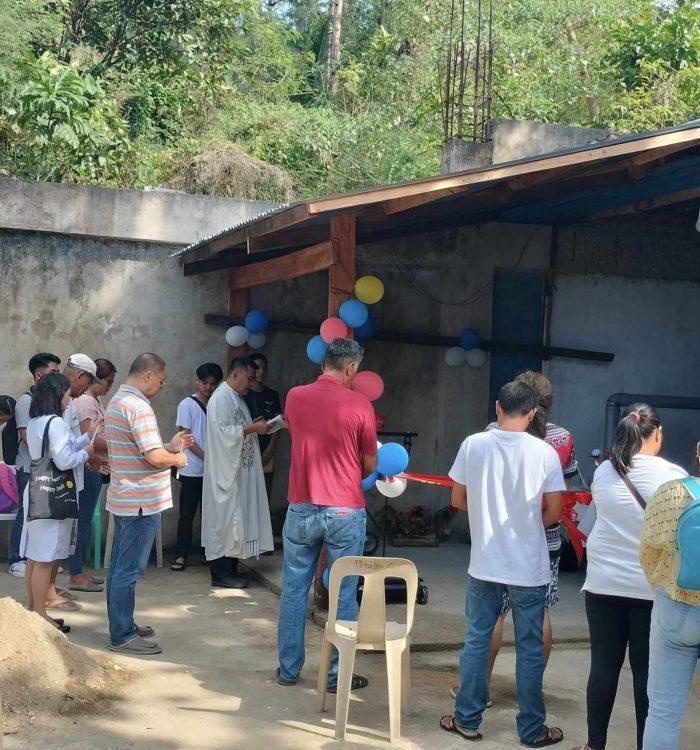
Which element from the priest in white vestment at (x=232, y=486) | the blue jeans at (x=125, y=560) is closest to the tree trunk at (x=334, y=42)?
the priest in white vestment at (x=232, y=486)

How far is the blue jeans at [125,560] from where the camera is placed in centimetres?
560

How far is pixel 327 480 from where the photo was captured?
508 cm

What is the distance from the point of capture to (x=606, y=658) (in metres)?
4.07

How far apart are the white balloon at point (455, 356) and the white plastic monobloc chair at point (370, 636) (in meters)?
4.68

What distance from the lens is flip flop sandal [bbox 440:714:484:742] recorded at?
15.0 ft

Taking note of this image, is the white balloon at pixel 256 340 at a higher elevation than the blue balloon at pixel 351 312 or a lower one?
lower

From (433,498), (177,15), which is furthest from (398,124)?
(433,498)

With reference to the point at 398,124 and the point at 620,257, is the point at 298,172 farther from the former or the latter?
the point at 620,257

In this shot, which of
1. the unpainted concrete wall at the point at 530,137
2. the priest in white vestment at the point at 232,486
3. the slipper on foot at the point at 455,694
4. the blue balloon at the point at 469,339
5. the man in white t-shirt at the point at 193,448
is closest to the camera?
the slipper on foot at the point at 455,694

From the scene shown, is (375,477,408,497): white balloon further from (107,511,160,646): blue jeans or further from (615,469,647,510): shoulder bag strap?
(615,469,647,510): shoulder bag strap

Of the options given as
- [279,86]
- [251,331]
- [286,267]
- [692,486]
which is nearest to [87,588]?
[251,331]

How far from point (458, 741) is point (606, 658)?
0.92m

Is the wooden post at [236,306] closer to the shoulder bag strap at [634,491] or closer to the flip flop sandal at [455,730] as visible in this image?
the flip flop sandal at [455,730]

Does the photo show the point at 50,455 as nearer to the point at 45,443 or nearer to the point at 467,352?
the point at 45,443
